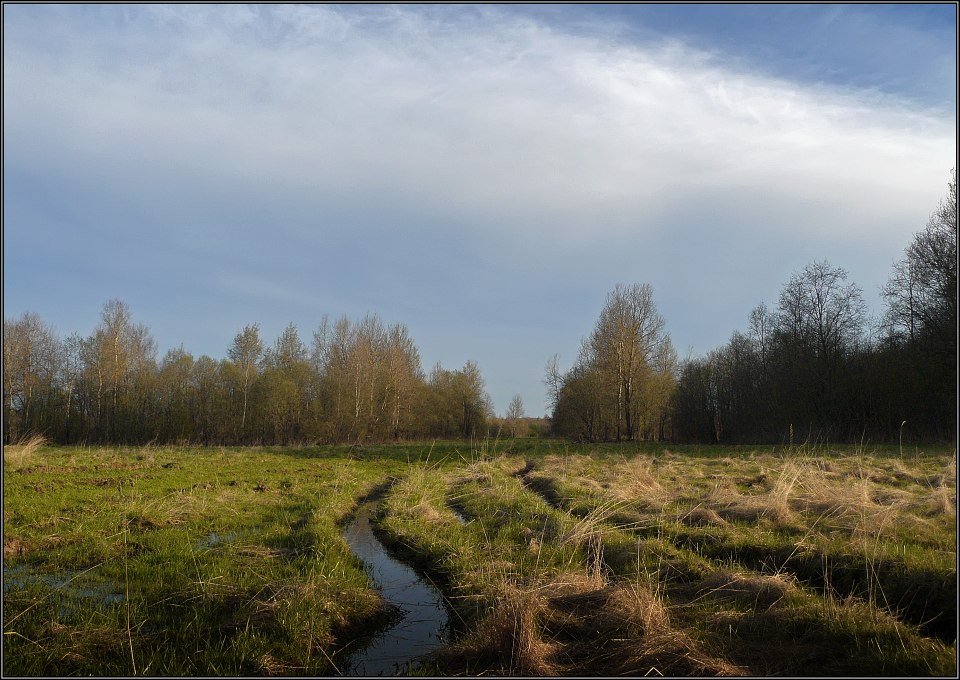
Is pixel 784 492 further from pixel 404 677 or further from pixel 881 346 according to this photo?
pixel 881 346

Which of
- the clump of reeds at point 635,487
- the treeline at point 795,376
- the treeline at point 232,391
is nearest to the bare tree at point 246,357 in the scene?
the treeline at point 232,391

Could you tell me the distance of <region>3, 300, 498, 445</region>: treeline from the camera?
51.8 m

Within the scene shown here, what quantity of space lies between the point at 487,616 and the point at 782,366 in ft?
143

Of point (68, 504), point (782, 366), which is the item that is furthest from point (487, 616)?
point (782, 366)

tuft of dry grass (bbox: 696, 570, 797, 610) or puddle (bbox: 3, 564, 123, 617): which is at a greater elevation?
tuft of dry grass (bbox: 696, 570, 797, 610)

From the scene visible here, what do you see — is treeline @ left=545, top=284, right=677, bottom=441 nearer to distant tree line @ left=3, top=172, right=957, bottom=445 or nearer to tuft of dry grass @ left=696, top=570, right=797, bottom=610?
distant tree line @ left=3, top=172, right=957, bottom=445

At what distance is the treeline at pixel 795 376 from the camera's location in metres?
29.0

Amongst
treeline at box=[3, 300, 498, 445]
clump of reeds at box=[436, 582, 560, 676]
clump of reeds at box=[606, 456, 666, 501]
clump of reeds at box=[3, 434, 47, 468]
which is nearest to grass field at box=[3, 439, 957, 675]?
clump of reeds at box=[436, 582, 560, 676]

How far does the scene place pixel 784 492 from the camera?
410 inches

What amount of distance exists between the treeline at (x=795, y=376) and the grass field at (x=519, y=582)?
1574cm

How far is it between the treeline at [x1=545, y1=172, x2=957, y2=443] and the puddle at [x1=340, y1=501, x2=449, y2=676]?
19.7m

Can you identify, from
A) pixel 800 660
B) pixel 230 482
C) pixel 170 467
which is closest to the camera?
pixel 800 660

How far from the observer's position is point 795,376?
41.1 metres

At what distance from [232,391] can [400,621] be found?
55.5m
